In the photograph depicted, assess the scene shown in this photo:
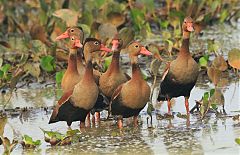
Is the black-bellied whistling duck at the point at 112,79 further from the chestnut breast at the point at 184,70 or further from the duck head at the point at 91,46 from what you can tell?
the chestnut breast at the point at 184,70

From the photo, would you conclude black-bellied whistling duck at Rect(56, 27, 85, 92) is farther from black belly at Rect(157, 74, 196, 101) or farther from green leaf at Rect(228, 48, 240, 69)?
green leaf at Rect(228, 48, 240, 69)

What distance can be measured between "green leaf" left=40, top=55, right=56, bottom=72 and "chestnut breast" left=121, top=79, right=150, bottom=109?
254cm

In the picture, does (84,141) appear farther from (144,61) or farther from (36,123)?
(144,61)

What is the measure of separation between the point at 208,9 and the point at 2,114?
5281mm

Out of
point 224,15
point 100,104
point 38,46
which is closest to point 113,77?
point 100,104

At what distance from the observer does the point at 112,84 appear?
9.00m

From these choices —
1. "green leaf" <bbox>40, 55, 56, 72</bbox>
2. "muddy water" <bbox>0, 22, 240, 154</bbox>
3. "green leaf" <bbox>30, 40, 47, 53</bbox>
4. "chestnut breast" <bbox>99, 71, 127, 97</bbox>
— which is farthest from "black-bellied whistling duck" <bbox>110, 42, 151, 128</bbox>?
"green leaf" <bbox>30, 40, 47, 53</bbox>

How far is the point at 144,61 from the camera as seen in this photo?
1198 cm

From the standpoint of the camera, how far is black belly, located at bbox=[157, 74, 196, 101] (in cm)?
908

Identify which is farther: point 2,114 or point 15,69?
point 15,69

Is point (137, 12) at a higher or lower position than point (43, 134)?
higher

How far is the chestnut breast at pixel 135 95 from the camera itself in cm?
855

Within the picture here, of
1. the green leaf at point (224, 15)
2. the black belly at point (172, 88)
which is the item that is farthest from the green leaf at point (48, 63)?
the green leaf at point (224, 15)

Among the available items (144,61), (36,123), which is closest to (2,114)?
(36,123)
